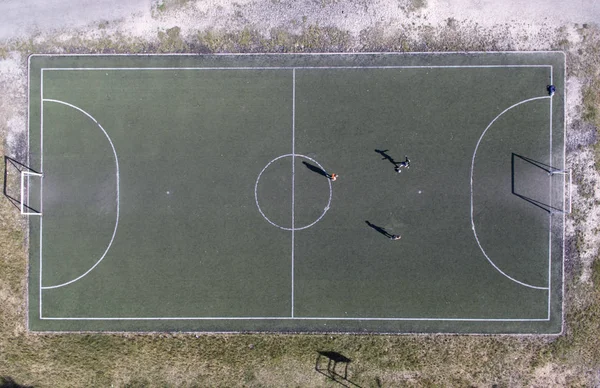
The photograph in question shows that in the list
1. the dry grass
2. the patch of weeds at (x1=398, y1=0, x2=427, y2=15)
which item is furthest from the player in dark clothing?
the patch of weeds at (x1=398, y1=0, x2=427, y2=15)

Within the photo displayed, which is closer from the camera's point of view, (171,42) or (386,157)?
(386,157)

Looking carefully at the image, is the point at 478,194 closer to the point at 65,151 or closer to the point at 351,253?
the point at 351,253

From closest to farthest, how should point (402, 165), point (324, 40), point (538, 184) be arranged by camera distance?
point (402, 165) < point (538, 184) < point (324, 40)

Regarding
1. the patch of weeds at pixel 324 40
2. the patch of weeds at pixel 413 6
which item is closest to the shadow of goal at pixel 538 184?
the patch of weeds at pixel 413 6

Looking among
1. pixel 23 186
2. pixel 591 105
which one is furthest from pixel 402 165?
pixel 23 186

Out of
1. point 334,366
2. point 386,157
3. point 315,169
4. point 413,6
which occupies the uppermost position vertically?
point 413,6

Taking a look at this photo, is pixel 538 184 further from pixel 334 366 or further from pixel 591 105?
pixel 334 366
